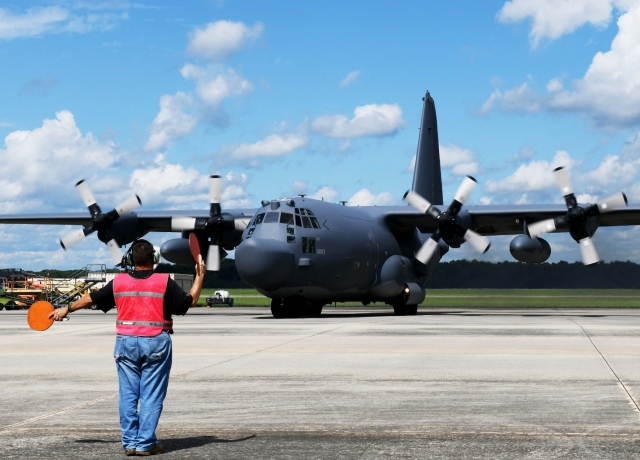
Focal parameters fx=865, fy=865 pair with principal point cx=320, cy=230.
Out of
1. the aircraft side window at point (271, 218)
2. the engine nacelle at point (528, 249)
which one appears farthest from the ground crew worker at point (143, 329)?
the engine nacelle at point (528, 249)

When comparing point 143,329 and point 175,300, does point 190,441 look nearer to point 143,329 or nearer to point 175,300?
point 143,329

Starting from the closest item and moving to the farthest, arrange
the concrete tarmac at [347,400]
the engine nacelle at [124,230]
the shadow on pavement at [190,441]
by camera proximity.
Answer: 1. the concrete tarmac at [347,400]
2. the shadow on pavement at [190,441]
3. the engine nacelle at [124,230]

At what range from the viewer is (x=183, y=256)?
40.4 metres

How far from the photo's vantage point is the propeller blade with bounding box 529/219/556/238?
3609cm

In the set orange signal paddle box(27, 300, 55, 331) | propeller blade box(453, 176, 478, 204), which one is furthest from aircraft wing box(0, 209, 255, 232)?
orange signal paddle box(27, 300, 55, 331)

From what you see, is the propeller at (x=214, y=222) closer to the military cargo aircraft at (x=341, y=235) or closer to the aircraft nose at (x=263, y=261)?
the military cargo aircraft at (x=341, y=235)

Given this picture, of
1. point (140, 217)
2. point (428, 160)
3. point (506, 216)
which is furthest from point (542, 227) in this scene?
point (140, 217)

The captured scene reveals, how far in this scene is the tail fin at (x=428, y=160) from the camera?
47.8 metres

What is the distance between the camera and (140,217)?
41438 mm

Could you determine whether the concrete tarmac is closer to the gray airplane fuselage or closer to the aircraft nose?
the aircraft nose

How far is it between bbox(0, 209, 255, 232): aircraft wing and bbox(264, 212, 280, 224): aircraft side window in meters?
7.32

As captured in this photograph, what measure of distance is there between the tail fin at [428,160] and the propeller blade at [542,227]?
1131 cm

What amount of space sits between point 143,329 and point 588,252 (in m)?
30.1

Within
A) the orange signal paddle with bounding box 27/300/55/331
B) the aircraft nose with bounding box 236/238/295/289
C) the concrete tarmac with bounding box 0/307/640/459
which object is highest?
the aircraft nose with bounding box 236/238/295/289
